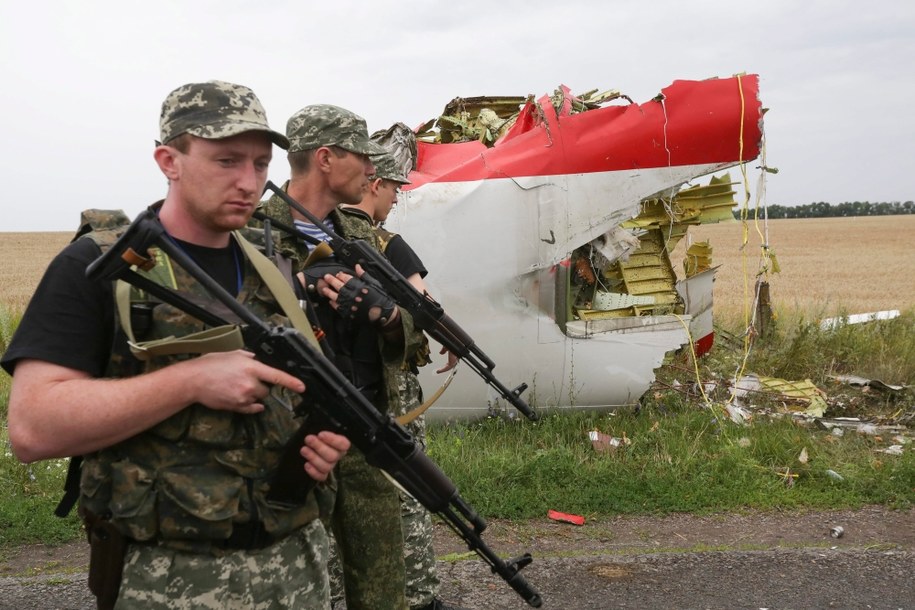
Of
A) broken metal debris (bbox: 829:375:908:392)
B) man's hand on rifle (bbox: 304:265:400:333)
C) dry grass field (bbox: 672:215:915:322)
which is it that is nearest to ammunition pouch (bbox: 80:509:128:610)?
man's hand on rifle (bbox: 304:265:400:333)

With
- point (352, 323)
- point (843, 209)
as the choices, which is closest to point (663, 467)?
point (352, 323)

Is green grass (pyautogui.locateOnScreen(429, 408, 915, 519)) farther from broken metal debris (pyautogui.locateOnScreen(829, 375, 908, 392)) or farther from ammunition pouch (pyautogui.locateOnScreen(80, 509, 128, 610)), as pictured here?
ammunition pouch (pyautogui.locateOnScreen(80, 509, 128, 610))

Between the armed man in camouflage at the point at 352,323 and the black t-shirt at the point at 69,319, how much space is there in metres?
0.98

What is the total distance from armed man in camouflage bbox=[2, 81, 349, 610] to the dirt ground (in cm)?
234

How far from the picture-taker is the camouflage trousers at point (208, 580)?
6.11 ft

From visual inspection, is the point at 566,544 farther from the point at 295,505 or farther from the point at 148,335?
the point at 148,335

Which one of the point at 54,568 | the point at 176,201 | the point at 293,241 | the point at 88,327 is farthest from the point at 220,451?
the point at 54,568

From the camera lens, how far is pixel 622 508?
518cm

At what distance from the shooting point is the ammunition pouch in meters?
1.91

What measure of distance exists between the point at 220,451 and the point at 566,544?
323 centimetres

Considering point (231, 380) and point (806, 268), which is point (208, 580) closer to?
point (231, 380)

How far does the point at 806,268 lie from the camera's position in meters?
27.8

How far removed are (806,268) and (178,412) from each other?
28.5m

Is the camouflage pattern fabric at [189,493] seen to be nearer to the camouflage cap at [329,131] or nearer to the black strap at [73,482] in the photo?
the black strap at [73,482]
